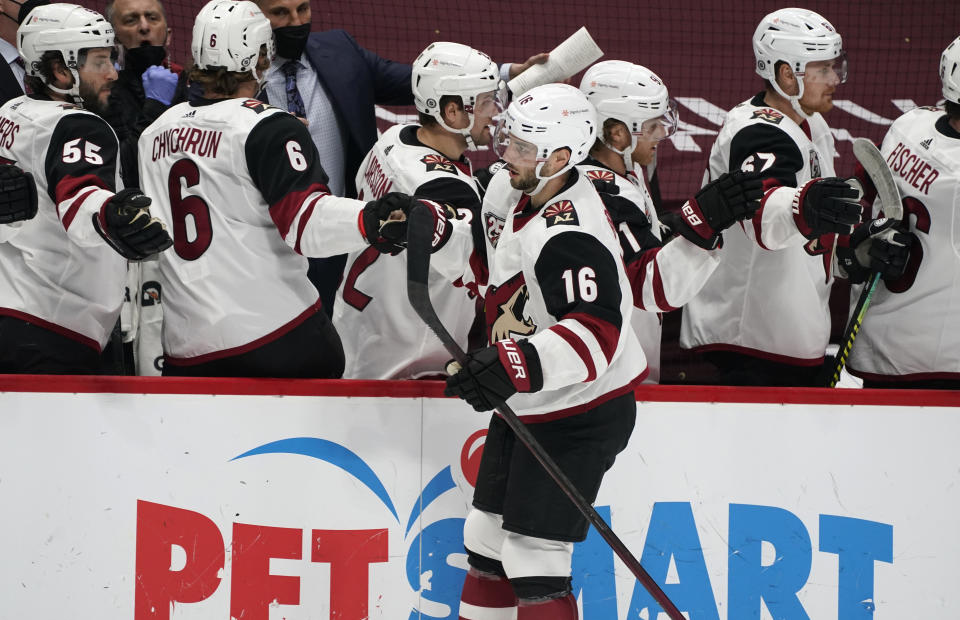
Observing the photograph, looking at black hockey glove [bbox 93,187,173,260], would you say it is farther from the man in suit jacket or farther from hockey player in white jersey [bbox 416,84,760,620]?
the man in suit jacket

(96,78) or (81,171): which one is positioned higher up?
(96,78)

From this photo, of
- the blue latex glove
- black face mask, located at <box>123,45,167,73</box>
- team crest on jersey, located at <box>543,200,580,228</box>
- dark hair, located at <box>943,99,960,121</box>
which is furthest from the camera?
the blue latex glove

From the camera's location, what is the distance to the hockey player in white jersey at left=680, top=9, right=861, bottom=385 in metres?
3.46

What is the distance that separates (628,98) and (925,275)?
3.44ft

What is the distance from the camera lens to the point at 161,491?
3180mm

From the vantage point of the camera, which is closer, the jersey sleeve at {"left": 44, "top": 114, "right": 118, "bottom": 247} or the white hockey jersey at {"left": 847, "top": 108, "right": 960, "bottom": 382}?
the jersey sleeve at {"left": 44, "top": 114, "right": 118, "bottom": 247}

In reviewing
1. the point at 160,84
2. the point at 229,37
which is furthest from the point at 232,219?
the point at 160,84

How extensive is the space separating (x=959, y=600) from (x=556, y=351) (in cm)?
163

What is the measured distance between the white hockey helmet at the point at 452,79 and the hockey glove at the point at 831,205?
1.07m

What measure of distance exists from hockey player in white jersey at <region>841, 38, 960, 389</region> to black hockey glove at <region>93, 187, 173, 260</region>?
81.5 inches

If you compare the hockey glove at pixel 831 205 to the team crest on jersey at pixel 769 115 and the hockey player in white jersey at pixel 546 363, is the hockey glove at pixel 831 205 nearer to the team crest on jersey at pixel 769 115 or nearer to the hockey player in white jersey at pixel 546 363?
the hockey player in white jersey at pixel 546 363

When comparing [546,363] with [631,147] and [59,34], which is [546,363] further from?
[59,34]

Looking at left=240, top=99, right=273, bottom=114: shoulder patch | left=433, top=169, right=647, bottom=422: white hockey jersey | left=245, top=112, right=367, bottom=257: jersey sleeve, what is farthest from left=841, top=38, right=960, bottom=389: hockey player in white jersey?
left=240, top=99, right=273, bottom=114: shoulder patch

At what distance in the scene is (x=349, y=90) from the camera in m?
4.04
